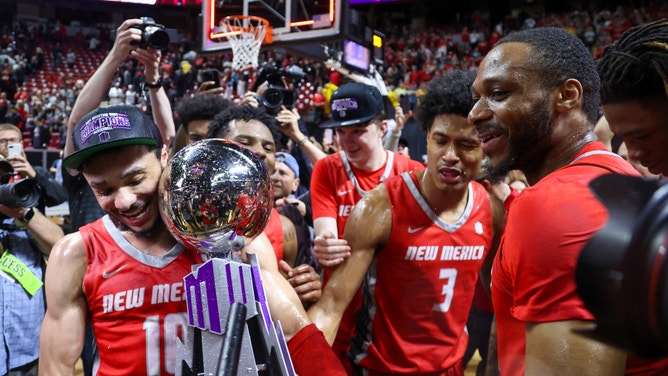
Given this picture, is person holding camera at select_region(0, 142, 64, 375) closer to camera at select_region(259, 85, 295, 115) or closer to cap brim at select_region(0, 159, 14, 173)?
cap brim at select_region(0, 159, 14, 173)

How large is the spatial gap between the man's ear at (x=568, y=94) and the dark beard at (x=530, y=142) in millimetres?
36

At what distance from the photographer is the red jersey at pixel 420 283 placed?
8.50 feet

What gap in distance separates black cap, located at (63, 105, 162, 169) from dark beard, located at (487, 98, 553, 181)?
0.95m

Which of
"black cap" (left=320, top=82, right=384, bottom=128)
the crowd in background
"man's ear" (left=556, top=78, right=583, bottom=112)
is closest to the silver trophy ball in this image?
"man's ear" (left=556, top=78, right=583, bottom=112)

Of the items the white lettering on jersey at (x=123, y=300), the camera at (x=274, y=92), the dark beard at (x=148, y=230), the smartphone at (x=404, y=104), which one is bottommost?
the smartphone at (x=404, y=104)

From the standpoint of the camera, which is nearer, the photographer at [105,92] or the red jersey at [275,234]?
the red jersey at [275,234]

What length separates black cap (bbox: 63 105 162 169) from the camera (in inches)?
65.0

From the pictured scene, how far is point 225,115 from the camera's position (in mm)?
2893

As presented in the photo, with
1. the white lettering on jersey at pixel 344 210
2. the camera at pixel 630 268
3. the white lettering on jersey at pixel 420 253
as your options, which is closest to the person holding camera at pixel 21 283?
the white lettering on jersey at pixel 344 210

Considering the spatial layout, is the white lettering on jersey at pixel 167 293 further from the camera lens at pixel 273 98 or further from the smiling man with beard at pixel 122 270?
the camera lens at pixel 273 98

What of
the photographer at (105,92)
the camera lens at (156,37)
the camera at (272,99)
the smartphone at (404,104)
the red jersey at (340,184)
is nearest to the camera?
the photographer at (105,92)

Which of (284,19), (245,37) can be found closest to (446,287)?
(245,37)

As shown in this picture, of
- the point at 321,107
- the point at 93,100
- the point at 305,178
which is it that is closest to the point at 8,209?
the point at 93,100

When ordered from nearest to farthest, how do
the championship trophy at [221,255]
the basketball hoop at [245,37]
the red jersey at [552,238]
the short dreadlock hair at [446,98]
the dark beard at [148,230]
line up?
the championship trophy at [221,255] < the red jersey at [552,238] < the dark beard at [148,230] < the short dreadlock hair at [446,98] < the basketball hoop at [245,37]
